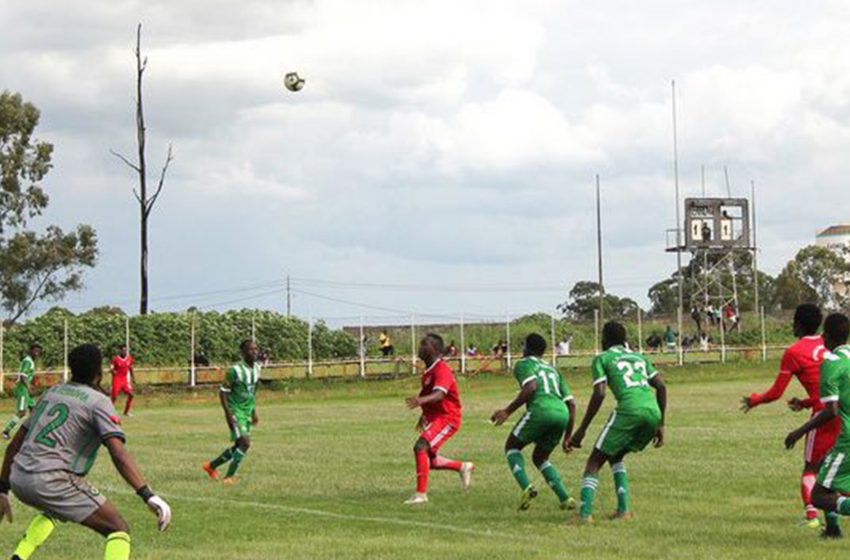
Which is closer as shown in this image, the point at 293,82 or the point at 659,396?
the point at 659,396

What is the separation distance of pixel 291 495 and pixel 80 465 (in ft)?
31.9

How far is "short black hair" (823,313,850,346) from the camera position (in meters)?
14.6

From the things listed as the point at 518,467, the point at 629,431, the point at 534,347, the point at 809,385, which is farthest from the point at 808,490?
the point at 534,347

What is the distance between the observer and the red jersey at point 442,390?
19094 millimetres

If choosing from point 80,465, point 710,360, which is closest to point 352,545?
point 80,465

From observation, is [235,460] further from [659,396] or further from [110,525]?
[110,525]

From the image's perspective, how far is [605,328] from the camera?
54.4 feet

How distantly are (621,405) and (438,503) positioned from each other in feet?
12.4

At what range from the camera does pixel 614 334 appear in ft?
54.1

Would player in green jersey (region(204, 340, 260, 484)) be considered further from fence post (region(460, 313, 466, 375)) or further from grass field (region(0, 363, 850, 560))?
fence post (region(460, 313, 466, 375))

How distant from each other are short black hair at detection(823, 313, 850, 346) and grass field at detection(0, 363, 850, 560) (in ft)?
6.55

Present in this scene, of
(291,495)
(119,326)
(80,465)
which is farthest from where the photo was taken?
(119,326)

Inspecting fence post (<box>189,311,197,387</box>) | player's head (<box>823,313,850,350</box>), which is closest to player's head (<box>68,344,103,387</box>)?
player's head (<box>823,313,850,350</box>)

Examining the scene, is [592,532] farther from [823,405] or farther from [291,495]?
[291,495]
